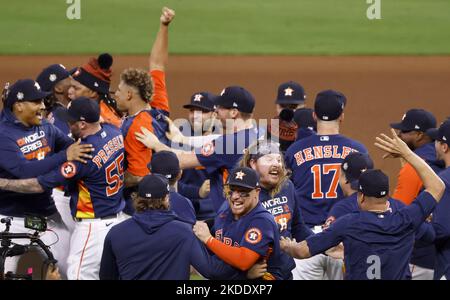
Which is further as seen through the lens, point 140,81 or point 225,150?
point 140,81

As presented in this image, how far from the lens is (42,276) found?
7062 millimetres

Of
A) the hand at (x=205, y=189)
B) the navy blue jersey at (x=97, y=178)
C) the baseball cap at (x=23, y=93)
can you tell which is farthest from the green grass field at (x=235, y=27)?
the navy blue jersey at (x=97, y=178)

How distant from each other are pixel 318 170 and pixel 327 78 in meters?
8.74

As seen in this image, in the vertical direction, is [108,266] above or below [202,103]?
below

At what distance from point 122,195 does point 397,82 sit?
9191 mm

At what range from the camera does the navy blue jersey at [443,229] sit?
6602mm

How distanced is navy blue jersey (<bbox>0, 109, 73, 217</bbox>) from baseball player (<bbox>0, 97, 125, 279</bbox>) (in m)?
0.10

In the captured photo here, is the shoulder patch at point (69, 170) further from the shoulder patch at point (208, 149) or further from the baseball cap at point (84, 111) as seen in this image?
the shoulder patch at point (208, 149)

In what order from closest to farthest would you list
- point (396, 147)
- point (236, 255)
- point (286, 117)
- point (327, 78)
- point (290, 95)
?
point (236, 255)
point (396, 147)
point (286, 117)
point (290, 95)
point (327, 78)

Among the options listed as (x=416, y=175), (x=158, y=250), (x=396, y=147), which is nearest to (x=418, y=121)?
(x=416, y=175)

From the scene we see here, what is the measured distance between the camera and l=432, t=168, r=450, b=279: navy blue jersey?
660 centimetres

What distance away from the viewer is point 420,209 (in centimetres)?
601

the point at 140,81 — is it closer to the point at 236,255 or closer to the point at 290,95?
the point at 290,95

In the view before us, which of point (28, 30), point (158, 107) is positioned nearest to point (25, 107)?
point (158, 107)
